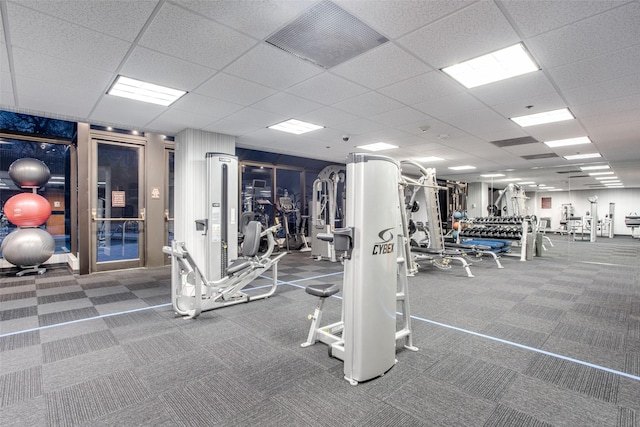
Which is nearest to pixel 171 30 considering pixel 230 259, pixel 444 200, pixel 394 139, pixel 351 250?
pixel 351 250

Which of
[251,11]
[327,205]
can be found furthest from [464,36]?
[327,205]

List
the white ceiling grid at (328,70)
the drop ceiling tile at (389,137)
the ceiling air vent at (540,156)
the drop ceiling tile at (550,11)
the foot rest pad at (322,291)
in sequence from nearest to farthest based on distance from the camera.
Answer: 1. the drop ceiling tile at (550,11)
2. the white ceiling grid at (328,70)
3. the foot rest pad at (322,291)
4. the drop ceiling tile at (389,137)
5. the ceiling air vent at (540,156)

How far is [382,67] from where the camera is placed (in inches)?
120

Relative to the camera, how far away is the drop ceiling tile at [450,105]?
3.88m

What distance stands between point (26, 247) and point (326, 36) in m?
5.99

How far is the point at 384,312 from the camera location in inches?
89.0

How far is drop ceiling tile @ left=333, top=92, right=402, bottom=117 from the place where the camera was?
3.90 m

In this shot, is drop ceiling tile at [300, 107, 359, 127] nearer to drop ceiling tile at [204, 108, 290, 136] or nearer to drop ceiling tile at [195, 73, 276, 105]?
drop ceiling tile at [204, 108, 290, 136]

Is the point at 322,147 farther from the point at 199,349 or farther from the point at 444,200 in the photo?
the point at 444,200

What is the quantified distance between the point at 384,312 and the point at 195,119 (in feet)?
13.3

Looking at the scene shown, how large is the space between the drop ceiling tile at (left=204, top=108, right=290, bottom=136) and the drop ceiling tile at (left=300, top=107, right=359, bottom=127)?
0.41 metres

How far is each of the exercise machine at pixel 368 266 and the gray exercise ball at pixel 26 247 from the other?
19.1ft

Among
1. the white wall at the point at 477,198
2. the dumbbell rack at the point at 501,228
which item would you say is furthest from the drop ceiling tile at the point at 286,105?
the white wall at the point at 477,198

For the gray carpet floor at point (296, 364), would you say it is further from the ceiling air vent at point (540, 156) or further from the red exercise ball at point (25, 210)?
the ceiling air vent at point (540, 156)
